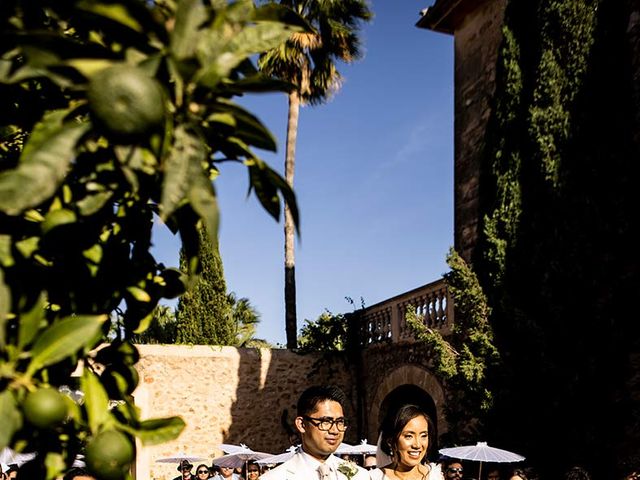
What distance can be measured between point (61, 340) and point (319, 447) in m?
2.71

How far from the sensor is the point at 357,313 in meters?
15.7

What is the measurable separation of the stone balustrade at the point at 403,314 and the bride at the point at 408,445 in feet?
22.3

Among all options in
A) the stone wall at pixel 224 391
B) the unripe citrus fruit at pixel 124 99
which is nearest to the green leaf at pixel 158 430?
the unripe citrus fruit at pixel 124 99

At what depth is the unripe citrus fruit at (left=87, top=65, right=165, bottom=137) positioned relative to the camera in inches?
37.5

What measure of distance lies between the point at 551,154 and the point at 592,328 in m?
2.33

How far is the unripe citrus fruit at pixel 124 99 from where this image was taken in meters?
0.95

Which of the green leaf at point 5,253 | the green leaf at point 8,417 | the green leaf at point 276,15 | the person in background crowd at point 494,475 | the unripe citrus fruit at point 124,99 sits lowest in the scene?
the person in background crowd at point 494,475

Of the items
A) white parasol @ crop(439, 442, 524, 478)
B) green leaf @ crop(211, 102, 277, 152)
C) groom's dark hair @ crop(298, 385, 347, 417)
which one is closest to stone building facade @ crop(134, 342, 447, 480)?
white parasol @ crop(439, 442, 524, 478)

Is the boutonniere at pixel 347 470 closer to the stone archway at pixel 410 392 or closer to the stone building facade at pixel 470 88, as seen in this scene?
the stone building facade at pixel 470 88

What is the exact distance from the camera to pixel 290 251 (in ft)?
61.5

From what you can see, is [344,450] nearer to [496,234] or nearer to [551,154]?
[496,234]

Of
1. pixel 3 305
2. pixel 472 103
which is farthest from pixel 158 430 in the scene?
pixel 472 103

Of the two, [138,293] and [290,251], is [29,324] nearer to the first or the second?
[138,293]

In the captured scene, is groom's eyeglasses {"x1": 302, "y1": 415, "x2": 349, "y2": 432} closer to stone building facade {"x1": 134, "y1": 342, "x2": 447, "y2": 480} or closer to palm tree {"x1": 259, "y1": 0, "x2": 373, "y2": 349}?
stone building facade {"x1": 134, "y1": 342, "x2": 447, "y2": 480}
